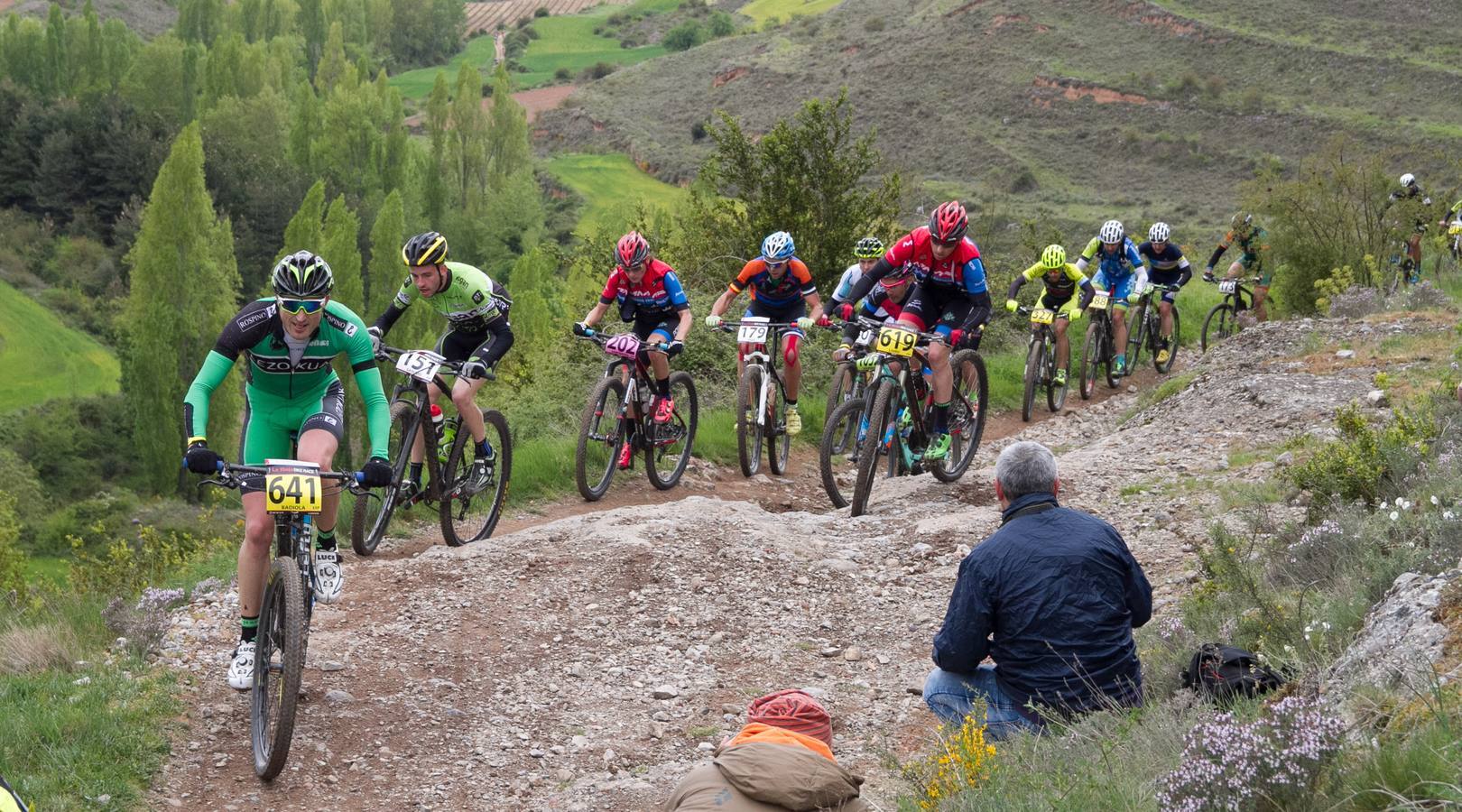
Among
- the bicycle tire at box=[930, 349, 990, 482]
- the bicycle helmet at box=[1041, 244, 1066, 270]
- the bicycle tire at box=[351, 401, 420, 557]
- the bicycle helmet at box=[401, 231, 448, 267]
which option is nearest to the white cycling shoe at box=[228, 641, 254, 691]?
the bicycle tire at box=[351, 401, 420, 557]

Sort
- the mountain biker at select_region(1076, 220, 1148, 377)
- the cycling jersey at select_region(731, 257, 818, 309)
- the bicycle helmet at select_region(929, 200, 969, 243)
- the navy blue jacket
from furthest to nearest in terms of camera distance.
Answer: the mountain biker at select_region(1076, 220, 1148, 377), the cycling jersey at select_region(731, 257, 818, 309), the bicycle helmet at select_region(929, 200, 969, 243), the navy blue jacket

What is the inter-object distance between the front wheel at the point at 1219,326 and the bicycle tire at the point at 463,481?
12.5 meters

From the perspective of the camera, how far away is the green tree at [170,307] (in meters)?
53.2

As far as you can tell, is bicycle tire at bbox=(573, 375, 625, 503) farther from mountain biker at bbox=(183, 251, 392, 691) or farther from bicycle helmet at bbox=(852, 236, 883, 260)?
mountain biker at bbox=(183, 251, 392, 691)

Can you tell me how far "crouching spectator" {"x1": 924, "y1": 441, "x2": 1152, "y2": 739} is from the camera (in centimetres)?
515

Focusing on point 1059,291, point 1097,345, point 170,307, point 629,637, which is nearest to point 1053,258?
point 1059,291

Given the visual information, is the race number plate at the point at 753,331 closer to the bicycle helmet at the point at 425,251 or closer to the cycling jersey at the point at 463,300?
the cycling jersey at the point at 463,300

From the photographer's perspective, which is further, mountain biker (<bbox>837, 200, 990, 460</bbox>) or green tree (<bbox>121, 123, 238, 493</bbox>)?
green tree (<bbox>121, 123, 238, 493</bbox>)

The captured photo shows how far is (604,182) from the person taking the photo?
88438 mm

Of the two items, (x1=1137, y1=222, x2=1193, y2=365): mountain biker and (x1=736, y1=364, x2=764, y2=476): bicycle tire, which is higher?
(x1=1137, y1=222, x2=1193, y2=365): mountain biker

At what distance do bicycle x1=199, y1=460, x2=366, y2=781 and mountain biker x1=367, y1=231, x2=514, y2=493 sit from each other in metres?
2.68

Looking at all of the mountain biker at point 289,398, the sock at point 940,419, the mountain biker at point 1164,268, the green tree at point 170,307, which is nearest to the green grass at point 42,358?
the green tree at point 170,307

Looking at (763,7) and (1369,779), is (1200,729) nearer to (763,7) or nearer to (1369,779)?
(1369,779)

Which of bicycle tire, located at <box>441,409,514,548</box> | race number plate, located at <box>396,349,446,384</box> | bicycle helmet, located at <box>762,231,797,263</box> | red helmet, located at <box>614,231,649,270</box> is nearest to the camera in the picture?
race number plate, located at <box>396,349,446,384</box>
